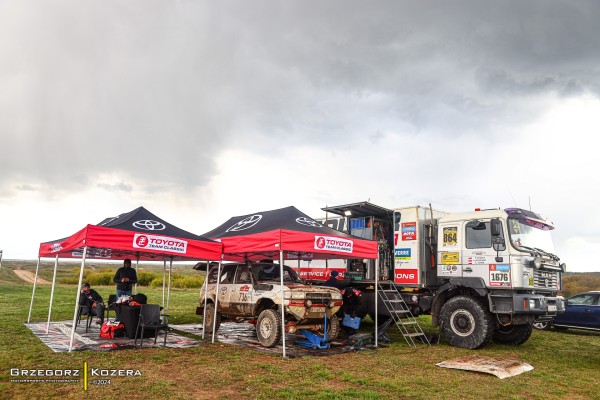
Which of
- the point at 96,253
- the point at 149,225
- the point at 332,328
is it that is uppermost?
the point at 149,225

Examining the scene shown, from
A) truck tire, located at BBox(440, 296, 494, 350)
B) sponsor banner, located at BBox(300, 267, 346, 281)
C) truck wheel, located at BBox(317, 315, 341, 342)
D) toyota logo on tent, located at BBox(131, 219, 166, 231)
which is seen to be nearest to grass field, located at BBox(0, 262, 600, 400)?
truck tire, located at BBox(440, 296, 494, 350)

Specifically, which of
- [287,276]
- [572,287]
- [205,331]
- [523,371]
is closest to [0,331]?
[205,331]

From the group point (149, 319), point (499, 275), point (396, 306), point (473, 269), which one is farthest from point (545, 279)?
point (149, 319)

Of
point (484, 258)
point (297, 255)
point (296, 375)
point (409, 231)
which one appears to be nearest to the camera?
point (296, 375)

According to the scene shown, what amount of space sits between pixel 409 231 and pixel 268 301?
14.1ft

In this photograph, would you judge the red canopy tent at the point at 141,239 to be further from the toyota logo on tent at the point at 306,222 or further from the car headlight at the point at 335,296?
the car headlight at the point at 335,296

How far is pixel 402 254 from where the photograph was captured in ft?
37.4

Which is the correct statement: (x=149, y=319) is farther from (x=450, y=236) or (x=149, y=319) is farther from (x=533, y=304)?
(x=533, y=304)

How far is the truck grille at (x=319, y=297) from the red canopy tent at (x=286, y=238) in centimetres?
77

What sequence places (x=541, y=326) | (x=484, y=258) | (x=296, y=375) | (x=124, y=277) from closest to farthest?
(x=296, y=375) < (x=484, y=258) < (x=124, y=277) < (x=541, y=326)

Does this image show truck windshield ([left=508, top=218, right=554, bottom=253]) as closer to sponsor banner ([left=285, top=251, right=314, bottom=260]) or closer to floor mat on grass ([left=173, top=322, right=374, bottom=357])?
floor mat on grass ([left=173, top=322, right=374, bottom=357])

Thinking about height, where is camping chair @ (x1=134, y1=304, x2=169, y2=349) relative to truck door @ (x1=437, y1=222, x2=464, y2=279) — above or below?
below

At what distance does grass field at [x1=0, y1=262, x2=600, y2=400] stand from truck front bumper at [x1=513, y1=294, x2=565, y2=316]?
3.47 feet

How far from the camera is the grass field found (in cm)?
591
